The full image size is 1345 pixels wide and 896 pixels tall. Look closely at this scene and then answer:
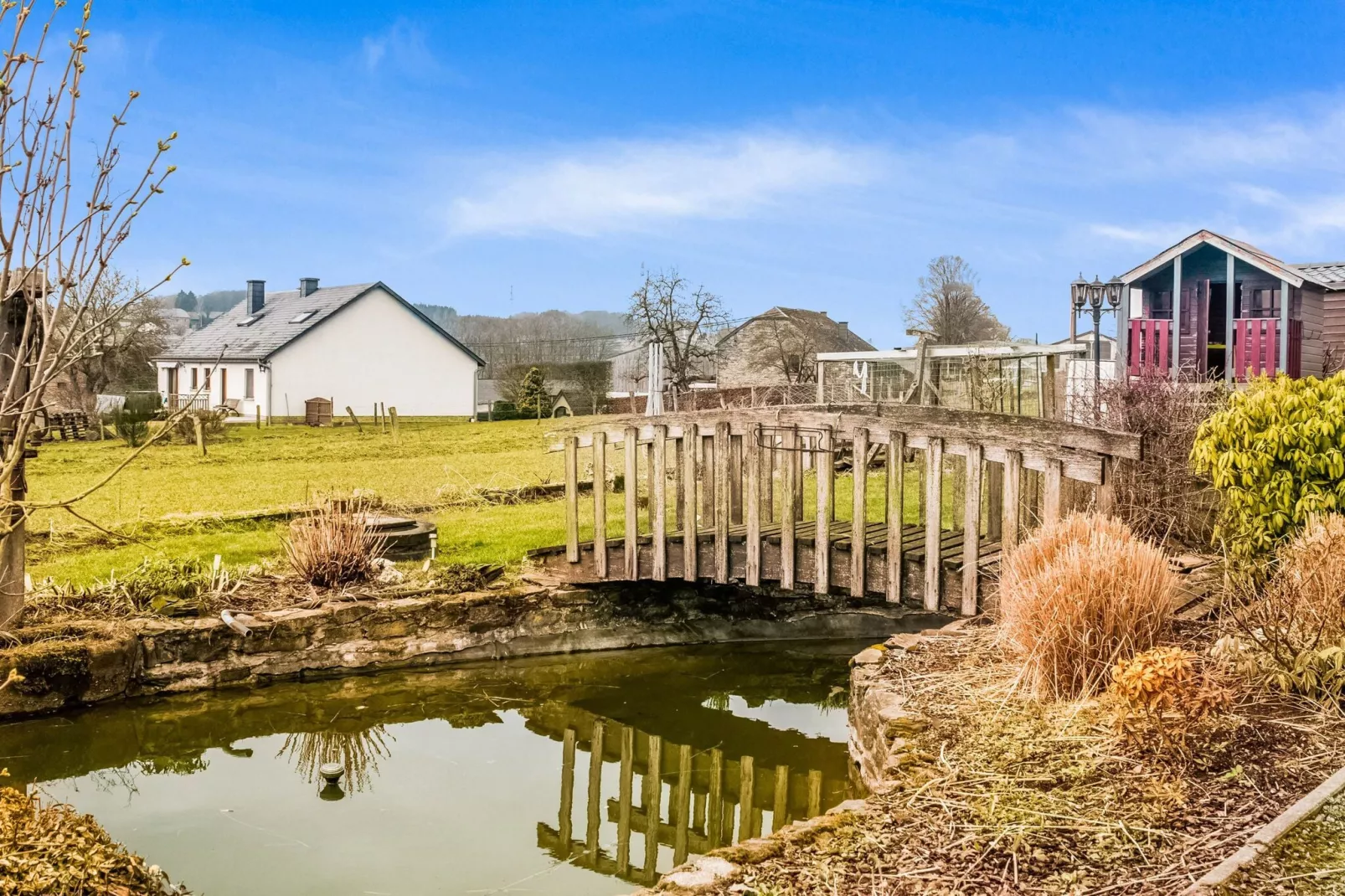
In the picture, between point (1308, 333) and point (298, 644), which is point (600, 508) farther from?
point (1308, 333)

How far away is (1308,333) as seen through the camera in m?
21.0

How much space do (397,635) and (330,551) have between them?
996 mm

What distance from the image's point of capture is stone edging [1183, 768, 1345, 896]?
3.36 m

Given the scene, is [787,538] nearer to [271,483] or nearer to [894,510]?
[894,510]

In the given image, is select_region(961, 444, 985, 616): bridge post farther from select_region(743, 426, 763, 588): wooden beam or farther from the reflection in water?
the reflection in water

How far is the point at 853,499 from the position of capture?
906cm

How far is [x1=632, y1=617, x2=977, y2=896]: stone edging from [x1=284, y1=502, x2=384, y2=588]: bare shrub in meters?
4.82

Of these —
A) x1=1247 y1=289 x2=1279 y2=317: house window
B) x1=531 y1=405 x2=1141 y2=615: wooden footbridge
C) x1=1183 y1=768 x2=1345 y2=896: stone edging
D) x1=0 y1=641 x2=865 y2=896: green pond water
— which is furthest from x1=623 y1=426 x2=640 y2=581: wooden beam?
x1=1247 y1=289 x2=1279 y2=317: house window

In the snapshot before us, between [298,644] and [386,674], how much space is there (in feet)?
2.41

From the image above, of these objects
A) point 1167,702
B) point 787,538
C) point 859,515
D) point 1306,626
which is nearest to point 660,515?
point 787,538

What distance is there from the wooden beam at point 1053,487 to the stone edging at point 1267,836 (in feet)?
9.46

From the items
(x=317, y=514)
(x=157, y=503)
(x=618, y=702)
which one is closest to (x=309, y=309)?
(x=157, y=503)

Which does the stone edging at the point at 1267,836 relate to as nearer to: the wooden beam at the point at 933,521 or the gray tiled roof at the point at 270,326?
the wooden beam at the point at 933,521

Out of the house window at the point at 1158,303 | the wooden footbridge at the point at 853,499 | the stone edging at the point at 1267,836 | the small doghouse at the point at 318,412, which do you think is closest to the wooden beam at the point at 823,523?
the wooden footbridge at the point at 853,499
